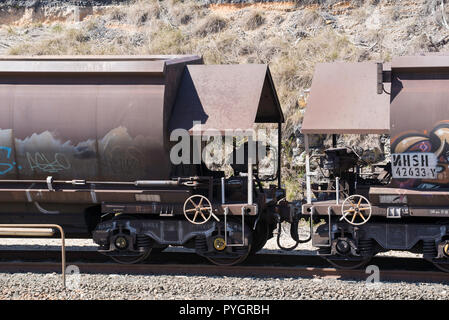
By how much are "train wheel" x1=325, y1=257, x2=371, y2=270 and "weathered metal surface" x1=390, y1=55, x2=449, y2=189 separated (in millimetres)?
1637

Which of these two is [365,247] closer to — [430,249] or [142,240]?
[430,249]

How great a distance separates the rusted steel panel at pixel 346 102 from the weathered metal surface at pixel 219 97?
1.02 m

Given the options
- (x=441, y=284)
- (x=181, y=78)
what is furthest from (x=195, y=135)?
(x=441, y=284)

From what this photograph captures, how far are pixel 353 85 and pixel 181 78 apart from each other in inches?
127

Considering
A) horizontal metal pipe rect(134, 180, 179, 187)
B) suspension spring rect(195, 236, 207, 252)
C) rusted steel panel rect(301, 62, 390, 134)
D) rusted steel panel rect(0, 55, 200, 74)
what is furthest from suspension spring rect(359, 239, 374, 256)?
rusted steel panel rect(0, 55, 200, 74)

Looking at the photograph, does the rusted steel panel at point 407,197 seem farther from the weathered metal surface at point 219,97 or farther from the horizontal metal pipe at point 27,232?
the horizontal metal pipe at point 27,232

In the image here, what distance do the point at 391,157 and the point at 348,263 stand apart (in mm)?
2219

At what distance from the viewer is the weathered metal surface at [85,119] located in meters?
10.3

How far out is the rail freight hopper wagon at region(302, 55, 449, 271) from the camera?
9.61m

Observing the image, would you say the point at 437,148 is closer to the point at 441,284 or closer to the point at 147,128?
the point at 441,284

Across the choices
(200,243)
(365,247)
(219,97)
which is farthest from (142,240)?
(365,247)

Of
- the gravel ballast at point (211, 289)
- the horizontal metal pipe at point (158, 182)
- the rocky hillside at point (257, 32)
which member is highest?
the rocky hillside at point (257, 32)

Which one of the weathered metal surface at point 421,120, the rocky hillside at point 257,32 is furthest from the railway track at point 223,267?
the rocky hillside at point 257,32

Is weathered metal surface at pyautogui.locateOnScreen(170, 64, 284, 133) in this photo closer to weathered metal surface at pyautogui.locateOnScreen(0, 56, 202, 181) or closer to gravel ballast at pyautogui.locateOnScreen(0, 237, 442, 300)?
weathered metal surface at pyautogui.locateOnScreen(0, 56, 202, 181)
